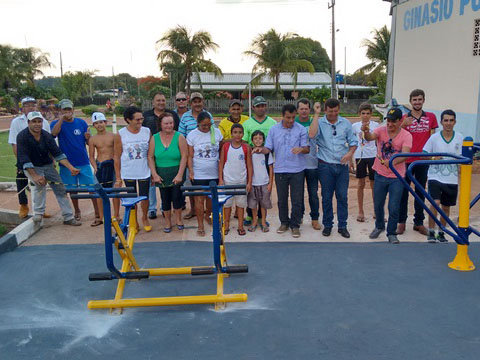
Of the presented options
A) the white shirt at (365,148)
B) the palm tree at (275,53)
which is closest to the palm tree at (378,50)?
the palm tree at (275,53)

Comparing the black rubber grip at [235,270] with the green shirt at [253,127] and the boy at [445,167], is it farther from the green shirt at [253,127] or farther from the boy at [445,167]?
the boy at [445,167]

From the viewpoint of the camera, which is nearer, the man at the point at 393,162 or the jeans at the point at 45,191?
the man at the point at 393,162

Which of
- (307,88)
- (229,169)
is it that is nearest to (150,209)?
(229,169)

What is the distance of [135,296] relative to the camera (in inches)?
154

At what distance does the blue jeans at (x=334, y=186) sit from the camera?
537 centimetres

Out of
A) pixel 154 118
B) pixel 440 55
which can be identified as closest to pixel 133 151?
pixel 154 118

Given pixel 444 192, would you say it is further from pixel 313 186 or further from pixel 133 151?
pixel 133 151

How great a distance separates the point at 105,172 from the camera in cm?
596

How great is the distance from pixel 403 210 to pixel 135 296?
3.60 meters

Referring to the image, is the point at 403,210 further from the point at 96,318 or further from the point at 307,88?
the point at 307,88

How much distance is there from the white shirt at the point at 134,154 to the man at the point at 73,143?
36.0 inches

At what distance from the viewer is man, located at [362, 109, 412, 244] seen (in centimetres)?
501

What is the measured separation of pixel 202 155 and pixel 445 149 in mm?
3030

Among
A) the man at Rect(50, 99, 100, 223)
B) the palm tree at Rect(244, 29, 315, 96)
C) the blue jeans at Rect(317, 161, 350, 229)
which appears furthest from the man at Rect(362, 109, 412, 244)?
the palm tree at Rect(244, 29, 315, 96)
